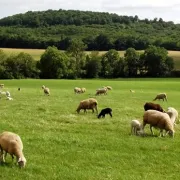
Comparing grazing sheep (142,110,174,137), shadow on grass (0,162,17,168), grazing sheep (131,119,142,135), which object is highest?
grazing sheep (142,110,174,137)

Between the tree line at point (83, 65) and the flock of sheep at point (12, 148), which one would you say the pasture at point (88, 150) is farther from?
the tree line at point (83, 65)

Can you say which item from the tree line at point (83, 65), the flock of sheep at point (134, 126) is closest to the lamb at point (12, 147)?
the flock of sheep at point (134, 126)

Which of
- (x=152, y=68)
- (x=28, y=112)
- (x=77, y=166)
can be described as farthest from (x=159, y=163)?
(x=152, y=68)

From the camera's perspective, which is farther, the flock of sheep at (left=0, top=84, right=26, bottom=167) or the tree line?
the tree line

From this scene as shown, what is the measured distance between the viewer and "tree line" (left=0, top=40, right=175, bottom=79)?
352 ft

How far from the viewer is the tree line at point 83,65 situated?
107175mm

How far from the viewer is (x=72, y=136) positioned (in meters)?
19.5

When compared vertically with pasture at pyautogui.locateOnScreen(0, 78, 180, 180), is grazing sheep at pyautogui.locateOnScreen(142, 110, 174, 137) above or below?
above

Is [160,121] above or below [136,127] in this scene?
above

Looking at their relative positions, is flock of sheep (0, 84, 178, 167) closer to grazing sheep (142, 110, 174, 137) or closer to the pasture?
grazing sheep (142, 110, 174, 137)

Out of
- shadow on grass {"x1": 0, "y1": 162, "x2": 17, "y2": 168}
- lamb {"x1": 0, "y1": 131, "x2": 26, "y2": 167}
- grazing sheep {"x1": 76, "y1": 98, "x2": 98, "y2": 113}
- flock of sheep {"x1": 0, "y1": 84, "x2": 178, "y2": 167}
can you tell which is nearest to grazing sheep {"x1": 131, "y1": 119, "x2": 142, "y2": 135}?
flock of sheep {"x1": 0, "y1": 84, "x2": 178, "y2": 167}

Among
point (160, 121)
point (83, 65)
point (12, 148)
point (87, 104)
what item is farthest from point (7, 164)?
point (83, 65)

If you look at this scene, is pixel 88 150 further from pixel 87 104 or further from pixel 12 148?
pixel 87 104

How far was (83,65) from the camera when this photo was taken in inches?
4692
